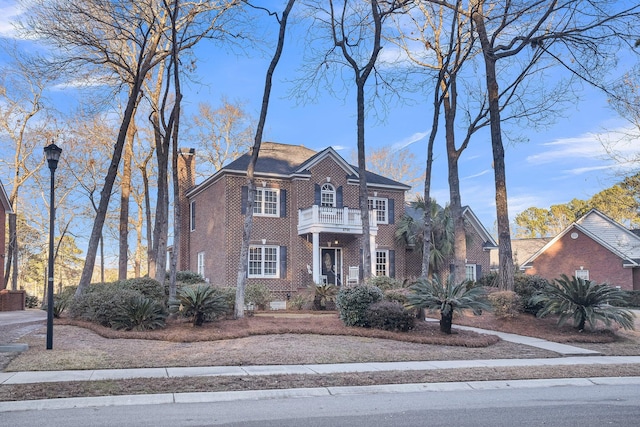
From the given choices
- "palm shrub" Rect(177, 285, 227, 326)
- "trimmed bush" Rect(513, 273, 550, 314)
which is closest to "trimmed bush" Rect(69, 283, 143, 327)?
"palm shrub" Rect(177, 285, 227, 326)

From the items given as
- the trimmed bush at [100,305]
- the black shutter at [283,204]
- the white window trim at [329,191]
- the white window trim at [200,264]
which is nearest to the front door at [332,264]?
the white window trim at [329,191]

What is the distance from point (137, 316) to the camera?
48.7ft

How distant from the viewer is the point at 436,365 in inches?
448

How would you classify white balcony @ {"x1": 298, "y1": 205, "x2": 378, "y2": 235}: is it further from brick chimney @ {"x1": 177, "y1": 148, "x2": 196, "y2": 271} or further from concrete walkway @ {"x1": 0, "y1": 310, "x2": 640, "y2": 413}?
concrete walkway @ {"x1": 0, "y1": 310, "x2": 640, "y2": 413}

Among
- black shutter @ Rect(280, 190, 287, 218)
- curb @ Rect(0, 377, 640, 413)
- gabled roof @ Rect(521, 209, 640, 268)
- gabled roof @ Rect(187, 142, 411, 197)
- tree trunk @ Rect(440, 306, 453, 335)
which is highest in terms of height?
gabled roof @ Rect(187, 142, 411, 197)

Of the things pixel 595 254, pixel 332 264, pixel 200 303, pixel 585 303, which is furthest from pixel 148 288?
pixel 595 254

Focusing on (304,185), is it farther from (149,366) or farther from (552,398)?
(552,398)

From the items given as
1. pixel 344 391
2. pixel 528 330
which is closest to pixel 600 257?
pixel 528 330

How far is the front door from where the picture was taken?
30953 millimetres

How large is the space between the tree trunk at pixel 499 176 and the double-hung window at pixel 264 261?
513 inches

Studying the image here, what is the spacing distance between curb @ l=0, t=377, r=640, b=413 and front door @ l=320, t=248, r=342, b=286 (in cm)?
2087

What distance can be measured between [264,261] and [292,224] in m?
2.40

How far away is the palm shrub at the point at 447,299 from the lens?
14688 mm

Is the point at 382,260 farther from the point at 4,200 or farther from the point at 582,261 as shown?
the point at 4,200
